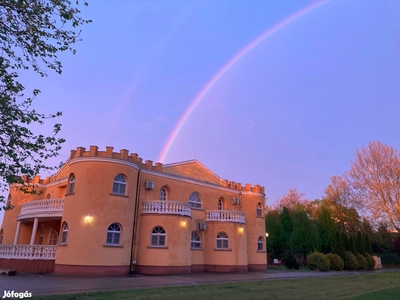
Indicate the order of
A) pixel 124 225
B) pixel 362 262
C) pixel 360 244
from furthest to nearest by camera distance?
pixel 360 244 → pixel 362 262 → pixel 124 225

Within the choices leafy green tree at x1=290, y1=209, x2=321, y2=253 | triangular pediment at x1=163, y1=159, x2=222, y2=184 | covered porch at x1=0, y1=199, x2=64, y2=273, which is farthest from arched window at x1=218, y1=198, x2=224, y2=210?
leafy green tree at x1=290, y1=209, x2=321, y2=253

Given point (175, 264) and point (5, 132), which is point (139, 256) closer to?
point (175, 264)

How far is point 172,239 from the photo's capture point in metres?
19.3

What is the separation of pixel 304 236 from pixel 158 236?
2111 cm

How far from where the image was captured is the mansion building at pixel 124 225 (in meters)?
17.7

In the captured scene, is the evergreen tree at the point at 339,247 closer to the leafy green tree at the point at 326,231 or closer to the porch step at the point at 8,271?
the leafy green tree at the point at 326,231

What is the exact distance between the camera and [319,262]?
1044 inches

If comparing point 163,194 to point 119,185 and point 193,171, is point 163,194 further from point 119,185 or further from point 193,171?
point 119,185

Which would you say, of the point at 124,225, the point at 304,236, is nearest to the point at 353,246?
the point at 304,236

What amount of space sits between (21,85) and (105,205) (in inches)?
449

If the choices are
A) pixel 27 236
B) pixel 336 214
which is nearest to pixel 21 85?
pixel 27 236

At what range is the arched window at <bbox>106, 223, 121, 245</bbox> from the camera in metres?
18.2

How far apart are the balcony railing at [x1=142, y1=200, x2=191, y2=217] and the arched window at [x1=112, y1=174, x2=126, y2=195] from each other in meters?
1.74

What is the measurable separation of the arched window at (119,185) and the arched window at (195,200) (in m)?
6.11
